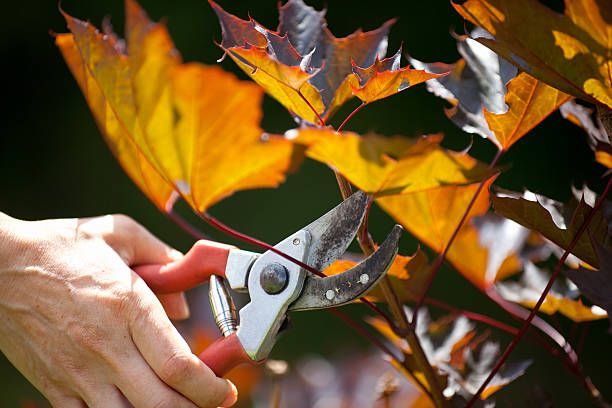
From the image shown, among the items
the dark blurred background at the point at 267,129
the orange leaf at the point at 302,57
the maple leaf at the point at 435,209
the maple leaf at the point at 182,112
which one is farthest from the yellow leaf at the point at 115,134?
the dark blurred background at the point at 267,129

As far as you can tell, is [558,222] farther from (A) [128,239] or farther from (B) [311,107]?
(A) [128,239]

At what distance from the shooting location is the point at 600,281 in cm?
65

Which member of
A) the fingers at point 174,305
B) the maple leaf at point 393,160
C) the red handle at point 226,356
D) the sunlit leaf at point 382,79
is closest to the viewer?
the maple leaf at point 393,160

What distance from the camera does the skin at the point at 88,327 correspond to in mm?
788

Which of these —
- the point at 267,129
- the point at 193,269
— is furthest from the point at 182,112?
the point at 267,129

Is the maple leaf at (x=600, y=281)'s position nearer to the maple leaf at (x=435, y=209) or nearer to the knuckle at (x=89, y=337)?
the maple leaf at (x=435, y=209)

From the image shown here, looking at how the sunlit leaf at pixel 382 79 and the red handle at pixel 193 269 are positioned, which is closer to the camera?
the sunlit leaf at pixel 382 79

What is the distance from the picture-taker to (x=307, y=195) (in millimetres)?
3043

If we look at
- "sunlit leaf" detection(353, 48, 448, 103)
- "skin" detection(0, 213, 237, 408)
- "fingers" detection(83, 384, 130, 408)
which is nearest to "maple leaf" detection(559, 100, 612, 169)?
"sunlit leaf" detection(353, 48, 448, 103)

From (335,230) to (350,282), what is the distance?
64mm

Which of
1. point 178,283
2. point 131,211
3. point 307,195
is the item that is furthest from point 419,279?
point 131,211

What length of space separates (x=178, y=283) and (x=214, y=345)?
0.09 m

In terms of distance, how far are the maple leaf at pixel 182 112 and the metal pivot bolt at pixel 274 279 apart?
187 mm

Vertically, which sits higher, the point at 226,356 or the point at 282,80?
the point at 282,80
